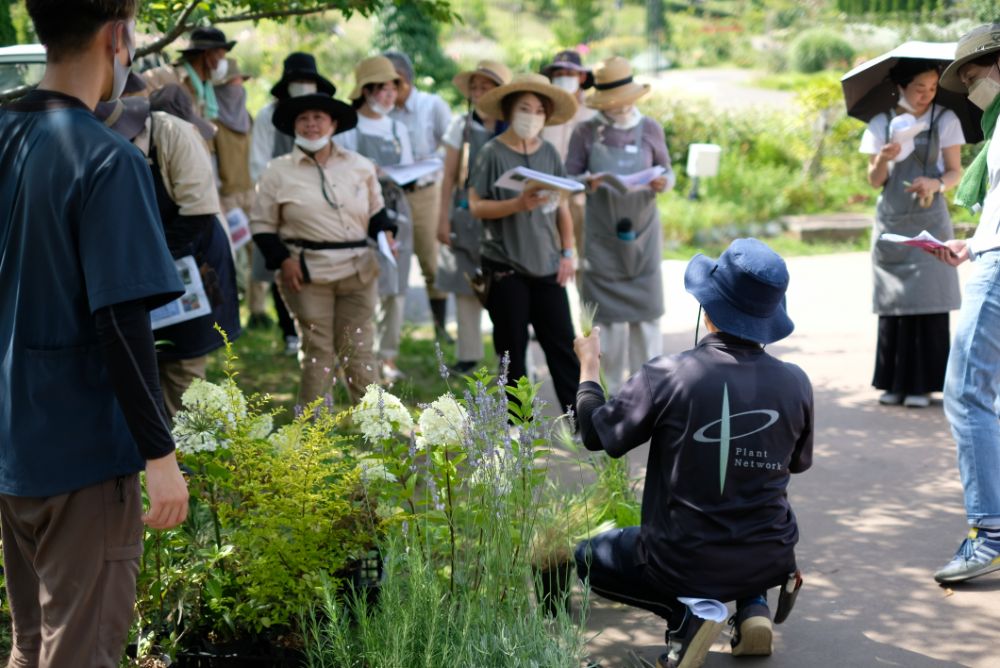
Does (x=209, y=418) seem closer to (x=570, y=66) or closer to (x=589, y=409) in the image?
(x=589, y=409)

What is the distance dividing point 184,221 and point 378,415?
180 centimetres

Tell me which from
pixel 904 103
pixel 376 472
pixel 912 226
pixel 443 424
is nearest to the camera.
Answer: pixel 443 424

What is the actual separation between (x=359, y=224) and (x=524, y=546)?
307 cm

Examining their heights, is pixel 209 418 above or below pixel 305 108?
below

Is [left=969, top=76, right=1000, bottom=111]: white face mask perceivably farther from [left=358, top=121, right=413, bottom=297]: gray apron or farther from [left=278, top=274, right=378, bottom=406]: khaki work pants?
[left=358, top=121, right=413, bottom=297]: gray apron

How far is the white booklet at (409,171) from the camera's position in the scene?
7730 millimetres

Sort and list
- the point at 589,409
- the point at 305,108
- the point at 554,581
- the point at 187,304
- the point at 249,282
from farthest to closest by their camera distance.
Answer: the point at 249,282 < the point at 305,108 < the point at 187,304 < the point at 554,581 < the point at 589,409

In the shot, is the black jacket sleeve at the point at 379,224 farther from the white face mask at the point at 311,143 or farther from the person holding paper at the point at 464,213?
the person holding paper at the point at 464,213

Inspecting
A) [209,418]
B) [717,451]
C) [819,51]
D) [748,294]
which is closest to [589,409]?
[717,451]

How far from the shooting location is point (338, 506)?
3764mm

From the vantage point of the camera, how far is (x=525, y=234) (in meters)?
6.56

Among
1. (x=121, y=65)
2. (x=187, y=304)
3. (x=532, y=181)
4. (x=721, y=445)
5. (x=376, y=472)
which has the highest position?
(x=121, y=65)

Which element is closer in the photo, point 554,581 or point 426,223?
point 554,581

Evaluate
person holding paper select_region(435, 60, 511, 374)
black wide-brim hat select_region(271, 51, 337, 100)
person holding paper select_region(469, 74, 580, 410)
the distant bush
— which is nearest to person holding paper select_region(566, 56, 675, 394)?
person holding paper select_region(469, 74, 580, 410)
